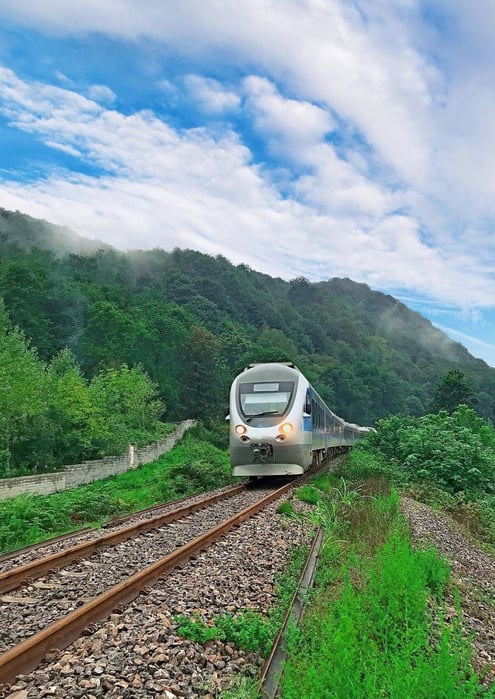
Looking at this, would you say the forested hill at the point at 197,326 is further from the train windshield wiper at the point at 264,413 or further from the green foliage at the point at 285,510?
the green foliage at the point at 285,510

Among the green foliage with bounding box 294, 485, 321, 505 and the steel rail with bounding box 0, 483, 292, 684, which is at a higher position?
the steel rail with bounding box 0, 483, 292, 684

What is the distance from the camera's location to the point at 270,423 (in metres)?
15.8

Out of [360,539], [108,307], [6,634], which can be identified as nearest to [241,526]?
[360,539]

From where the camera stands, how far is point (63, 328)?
2106 inches

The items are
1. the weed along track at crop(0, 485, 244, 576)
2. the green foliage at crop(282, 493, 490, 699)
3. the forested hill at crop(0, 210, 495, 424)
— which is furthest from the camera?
the forested hill at crop(0, 210, 495, 424)

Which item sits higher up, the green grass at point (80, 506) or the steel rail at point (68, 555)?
the steel rail at point (68, 555)

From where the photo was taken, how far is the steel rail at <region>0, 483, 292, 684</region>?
398cm

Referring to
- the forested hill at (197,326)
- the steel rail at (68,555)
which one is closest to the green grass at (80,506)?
the steel rail at (68,555)

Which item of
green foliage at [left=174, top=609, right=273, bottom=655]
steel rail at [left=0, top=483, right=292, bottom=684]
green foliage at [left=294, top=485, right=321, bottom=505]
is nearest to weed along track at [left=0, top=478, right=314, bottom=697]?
steel rail at [left=0, top=483, right=292, bottom=684]

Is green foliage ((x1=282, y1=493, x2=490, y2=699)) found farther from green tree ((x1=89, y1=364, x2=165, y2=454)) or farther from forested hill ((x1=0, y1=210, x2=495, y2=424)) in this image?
forested hill ((x1=0, y1=210, x2=495, y2=424))

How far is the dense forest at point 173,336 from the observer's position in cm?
3573

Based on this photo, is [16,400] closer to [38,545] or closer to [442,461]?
[38,545]

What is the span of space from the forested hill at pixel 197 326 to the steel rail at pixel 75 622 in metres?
40.5

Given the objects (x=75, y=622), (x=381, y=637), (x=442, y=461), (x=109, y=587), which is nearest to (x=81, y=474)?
(x=442, y=461)
